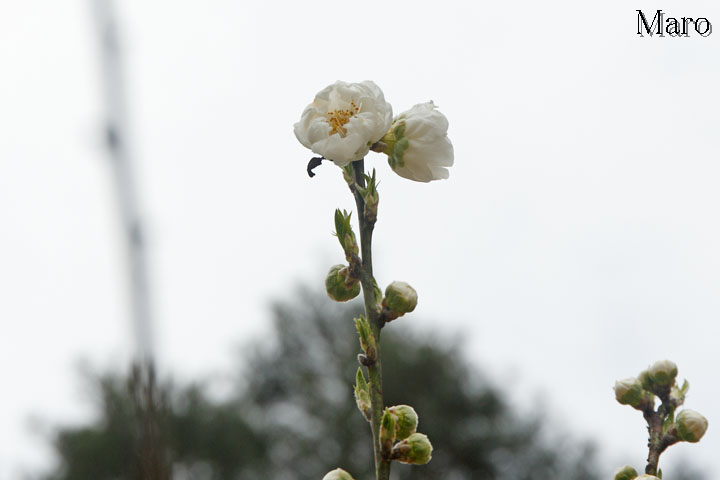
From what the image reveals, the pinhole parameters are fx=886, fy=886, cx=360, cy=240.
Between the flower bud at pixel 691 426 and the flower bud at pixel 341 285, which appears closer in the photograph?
the flower bud at pixel 341 285

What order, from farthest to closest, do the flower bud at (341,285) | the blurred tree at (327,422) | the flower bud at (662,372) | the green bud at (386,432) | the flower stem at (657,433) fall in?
the blurred tree at (327,422) < the flower bud at (662,372) < the flower stem at (657,433) < the flower bud at (341,285) < the green bud at (386,432)

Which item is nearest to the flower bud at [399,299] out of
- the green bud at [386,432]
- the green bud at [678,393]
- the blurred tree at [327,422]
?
the green bud at [386,432]

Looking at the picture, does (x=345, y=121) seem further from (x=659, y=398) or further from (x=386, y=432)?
(x=659, y=398)

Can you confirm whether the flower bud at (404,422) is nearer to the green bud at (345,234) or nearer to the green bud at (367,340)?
the green bud at (367,340)

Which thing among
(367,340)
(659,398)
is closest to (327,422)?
(659,398)

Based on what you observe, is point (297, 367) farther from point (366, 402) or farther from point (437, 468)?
point (366, 402)

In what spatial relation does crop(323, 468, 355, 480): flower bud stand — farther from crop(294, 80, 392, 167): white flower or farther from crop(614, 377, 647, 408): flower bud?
crop(614, 377, 647, 408): flower bud

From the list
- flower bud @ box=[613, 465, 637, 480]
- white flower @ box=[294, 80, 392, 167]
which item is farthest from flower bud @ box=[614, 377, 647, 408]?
white flower @ box=[294, 80, 392, 167]
